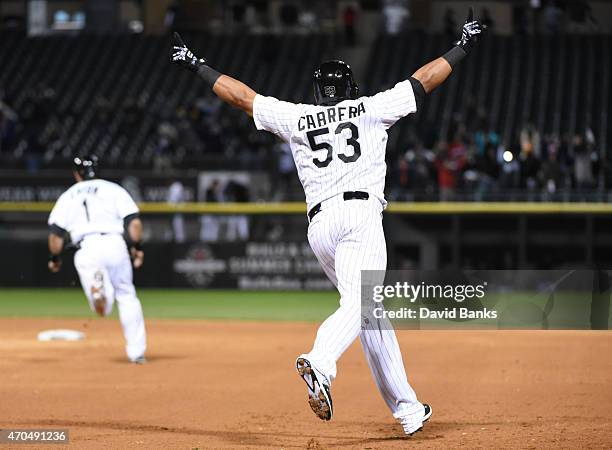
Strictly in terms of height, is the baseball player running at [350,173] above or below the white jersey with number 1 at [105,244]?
above

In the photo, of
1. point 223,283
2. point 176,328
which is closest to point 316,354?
point 176,328

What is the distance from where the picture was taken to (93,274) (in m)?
11.8

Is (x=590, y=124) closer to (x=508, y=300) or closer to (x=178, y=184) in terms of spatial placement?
(x=178, y=184)

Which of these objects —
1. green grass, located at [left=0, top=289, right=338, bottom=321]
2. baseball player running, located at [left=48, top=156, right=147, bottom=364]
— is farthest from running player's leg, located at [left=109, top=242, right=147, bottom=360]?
green grass, located at [left=0, top=289, right=338, bottom=321]

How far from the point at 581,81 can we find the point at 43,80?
14712 mm

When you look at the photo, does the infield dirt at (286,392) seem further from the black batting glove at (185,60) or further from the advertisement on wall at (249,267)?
the advertisement on wall at (249,267)

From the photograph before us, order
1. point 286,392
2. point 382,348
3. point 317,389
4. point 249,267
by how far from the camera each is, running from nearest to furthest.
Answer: point 317,389
point 382,348
point 286,392
point 249,267

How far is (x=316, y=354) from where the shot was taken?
628 cm

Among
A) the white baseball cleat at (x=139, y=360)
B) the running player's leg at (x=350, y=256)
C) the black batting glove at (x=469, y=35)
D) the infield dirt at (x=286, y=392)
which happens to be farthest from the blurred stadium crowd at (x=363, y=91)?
the running player's leg at (x=350, y=256)

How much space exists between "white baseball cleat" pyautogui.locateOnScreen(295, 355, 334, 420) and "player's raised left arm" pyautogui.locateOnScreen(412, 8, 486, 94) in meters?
1.82

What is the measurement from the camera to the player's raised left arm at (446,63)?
682cm

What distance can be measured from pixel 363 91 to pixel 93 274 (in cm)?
1866

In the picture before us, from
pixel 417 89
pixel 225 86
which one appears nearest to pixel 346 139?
pixel 417 89

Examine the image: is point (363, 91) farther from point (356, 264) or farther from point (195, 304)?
point (356, 264)
